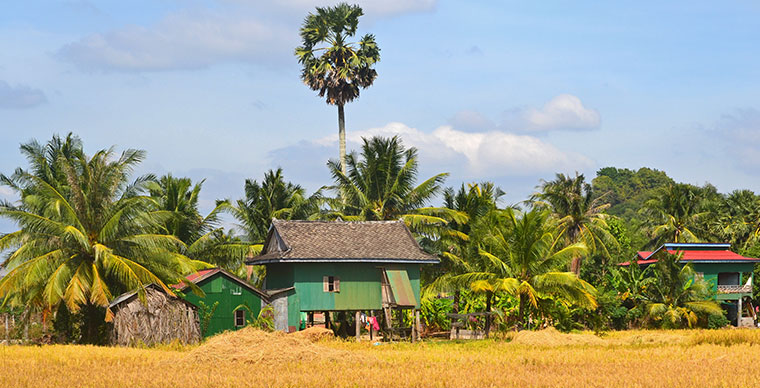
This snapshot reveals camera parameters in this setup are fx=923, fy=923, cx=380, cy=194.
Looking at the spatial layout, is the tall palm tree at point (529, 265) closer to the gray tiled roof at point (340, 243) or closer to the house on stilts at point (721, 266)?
the gray tiled roof at point (340, 243)

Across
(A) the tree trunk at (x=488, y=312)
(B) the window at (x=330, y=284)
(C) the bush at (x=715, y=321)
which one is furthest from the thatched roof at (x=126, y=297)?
(C) the bush at (x=715, y=321)

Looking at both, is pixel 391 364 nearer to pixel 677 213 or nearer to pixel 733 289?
pixel 733 289

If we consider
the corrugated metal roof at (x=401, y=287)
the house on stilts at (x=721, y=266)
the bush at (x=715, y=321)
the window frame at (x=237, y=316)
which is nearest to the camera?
the window frame at (x=237, y=316)

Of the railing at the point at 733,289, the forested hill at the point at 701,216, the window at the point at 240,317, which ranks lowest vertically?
the window at the point at 240,317

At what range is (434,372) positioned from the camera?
76.0 feet

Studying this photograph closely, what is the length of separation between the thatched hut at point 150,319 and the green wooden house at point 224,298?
1.98 m

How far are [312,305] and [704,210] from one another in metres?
33.6

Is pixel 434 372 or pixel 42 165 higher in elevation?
pixel 42 165

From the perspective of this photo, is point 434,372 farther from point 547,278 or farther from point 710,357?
point 547,278

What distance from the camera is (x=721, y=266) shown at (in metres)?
49.5

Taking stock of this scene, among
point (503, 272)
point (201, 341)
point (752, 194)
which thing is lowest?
point (201, 341)

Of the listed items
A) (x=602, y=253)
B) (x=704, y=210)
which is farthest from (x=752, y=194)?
(x=602, y=253)

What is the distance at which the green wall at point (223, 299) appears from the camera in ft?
120

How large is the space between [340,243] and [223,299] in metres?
5.31
